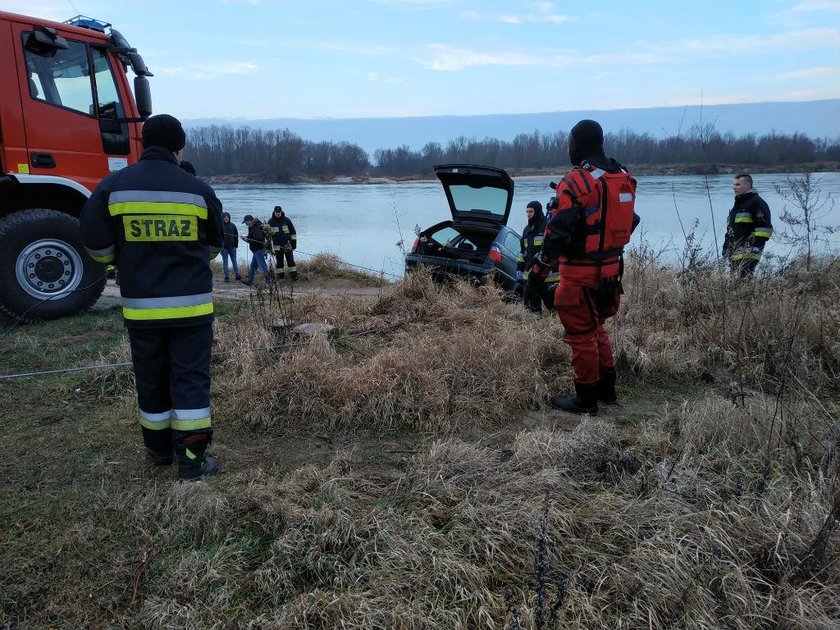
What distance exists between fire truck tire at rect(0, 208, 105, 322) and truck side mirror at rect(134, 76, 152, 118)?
132 cm

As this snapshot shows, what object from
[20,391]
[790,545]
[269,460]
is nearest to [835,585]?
[790,545]

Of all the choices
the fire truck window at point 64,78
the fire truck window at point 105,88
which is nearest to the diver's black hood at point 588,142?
the fire truck window at point 105,88

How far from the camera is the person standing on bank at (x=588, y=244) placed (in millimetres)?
3674

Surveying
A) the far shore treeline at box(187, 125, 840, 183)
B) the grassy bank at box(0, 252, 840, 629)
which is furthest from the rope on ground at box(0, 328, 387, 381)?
the far shore treeline at box(187, 125, 840, 183)

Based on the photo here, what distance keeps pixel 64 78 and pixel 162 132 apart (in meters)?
3.89

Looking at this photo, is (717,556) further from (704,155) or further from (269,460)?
(704,155)

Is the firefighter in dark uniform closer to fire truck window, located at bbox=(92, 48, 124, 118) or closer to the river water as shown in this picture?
fire truck window, located at bbox=(92, 48, 124, 118)

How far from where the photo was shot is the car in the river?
8.04 metres

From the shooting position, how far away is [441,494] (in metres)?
2.67

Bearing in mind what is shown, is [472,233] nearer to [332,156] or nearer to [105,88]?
[105,88]

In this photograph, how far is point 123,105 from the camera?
618 cm

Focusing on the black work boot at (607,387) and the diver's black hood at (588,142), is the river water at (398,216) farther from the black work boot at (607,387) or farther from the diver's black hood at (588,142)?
the diver's black hood at (588,142)

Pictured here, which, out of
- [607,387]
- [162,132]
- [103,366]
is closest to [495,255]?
[607,387]

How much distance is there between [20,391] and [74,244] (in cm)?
237
